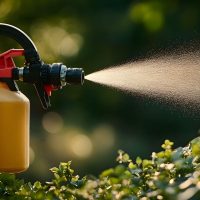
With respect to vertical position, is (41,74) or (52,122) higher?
(41,74)

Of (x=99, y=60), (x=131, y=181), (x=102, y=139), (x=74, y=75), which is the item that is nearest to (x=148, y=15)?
(x=99, y=60)

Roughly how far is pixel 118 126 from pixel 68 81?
4587 millimetres

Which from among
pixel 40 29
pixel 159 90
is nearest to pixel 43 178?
pixel 40 29

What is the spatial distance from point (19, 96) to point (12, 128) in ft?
0.33

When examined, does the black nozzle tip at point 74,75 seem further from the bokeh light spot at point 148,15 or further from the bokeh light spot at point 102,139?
the bokeh light spot at point 148,15

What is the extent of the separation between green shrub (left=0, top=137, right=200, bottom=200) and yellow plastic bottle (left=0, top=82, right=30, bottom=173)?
5.3 inches

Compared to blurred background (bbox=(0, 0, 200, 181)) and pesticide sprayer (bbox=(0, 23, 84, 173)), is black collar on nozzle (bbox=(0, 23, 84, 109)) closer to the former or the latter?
pesticide sprayer (bbox=(0, 23, 84, 173))

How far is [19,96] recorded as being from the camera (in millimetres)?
2773

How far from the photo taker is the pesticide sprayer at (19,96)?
2756 mm

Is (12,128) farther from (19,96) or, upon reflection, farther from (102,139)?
(102,139)

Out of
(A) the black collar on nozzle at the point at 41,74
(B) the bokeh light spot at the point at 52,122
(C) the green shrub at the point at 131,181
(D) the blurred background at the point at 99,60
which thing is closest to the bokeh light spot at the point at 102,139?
(D) the blurred background at the point at 99,60

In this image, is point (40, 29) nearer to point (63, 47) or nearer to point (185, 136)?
point (63, 47)

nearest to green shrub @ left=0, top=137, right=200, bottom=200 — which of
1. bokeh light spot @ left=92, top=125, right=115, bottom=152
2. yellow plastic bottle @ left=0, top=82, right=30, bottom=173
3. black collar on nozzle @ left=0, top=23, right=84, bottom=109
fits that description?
yellow plastic bottle @ left=0, top=82, right=30, bottom=173

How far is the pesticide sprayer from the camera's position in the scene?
9.04 feet
